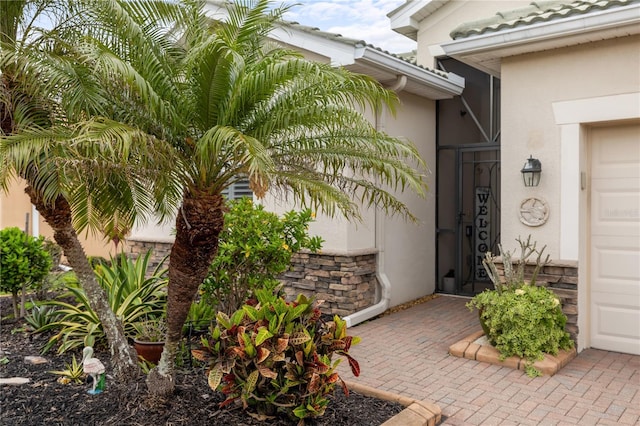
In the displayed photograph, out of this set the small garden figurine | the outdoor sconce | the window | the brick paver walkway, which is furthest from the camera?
the window

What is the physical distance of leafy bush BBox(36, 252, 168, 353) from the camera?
6109mm

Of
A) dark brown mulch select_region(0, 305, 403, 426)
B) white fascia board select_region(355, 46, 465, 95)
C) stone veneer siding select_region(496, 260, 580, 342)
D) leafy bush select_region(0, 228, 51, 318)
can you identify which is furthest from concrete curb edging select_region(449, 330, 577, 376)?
leafy bush select_region(0, 228, 51, 318)

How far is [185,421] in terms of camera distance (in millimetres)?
4301

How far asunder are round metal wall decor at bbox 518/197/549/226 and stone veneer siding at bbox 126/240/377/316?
2.43m

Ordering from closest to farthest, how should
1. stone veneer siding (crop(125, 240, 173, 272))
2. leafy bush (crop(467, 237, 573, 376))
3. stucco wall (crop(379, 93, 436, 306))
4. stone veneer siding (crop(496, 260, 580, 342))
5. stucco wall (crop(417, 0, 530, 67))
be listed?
leafy bush (crop(467, 237, 573, 376)) → stone veneer siding (crop(496, 260, 580, 342)) → stucco wall (crop(379, 93, 436, 306)) → stone veneer siding (crop(125, 240, 173, 272)) → stucco wall (crop(417, 0, 530, 67))

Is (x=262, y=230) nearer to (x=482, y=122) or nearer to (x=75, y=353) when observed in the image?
(x=75, y=353)

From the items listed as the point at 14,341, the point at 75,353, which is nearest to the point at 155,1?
the point at 75,353

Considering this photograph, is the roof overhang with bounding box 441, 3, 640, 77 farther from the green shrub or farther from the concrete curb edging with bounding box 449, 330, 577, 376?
the green shrub

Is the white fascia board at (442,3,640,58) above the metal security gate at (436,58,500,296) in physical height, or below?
above

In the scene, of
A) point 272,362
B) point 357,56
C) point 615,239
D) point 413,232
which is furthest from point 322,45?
point 272,362

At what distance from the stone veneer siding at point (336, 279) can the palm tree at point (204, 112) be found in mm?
3286

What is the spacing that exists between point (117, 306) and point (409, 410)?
3.73m

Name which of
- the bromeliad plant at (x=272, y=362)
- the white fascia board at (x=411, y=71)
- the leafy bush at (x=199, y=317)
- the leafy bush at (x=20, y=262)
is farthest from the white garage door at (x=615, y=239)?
the leafy bush at (x=20, y=262)

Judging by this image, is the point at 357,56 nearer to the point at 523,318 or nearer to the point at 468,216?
the point at 523,318
